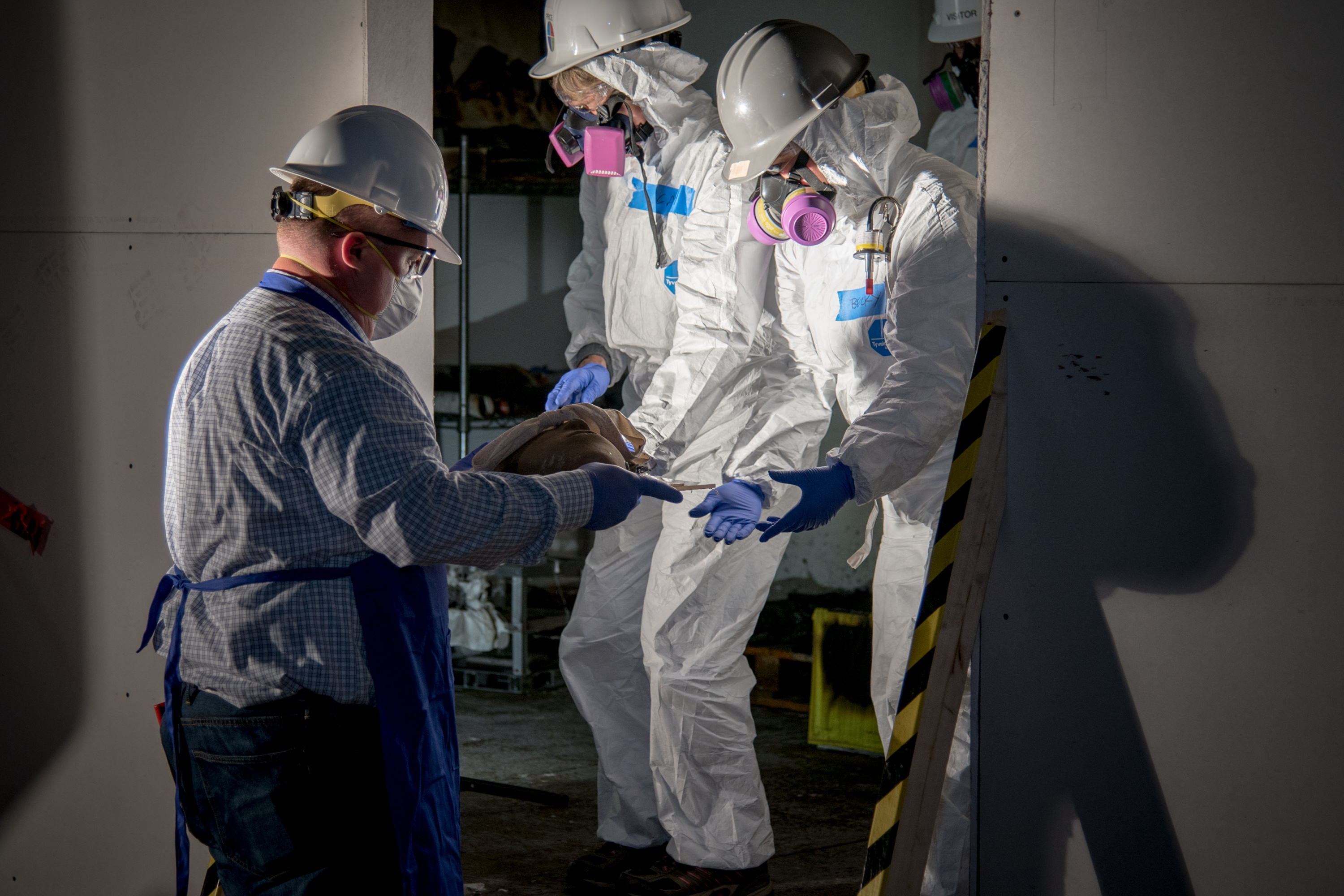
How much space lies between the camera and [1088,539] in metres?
1.66

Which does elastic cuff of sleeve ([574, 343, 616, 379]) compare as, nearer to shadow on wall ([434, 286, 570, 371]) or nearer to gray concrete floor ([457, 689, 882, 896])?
gray concrete floor ([457, 689, 882, 896])

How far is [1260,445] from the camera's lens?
5.16ft

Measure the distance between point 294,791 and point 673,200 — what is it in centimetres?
167

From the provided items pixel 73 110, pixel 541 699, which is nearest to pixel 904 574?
pixel 73 110

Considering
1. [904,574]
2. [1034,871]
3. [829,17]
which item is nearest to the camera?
[1034,871]

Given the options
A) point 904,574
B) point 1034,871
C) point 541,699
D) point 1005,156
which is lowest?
point 541,699

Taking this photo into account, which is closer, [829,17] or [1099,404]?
[1099,404]

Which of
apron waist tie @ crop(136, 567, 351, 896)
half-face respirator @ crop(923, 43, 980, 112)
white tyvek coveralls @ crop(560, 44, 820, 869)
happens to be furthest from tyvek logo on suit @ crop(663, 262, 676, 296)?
half-face respirator @ crop(923, 43, 980, 112)

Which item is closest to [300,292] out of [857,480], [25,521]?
[857,480]

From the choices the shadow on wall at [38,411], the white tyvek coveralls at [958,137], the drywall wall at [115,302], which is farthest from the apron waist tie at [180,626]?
the white tyvek coveralls at [958,137]

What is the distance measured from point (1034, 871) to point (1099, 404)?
732 millimetres

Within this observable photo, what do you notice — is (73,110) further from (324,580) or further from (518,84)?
(518,84)

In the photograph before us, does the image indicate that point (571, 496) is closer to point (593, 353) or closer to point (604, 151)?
point (604, 151)

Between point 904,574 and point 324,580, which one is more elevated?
point 324,580
